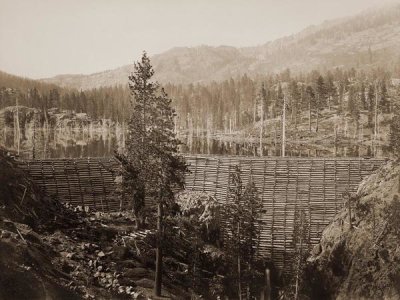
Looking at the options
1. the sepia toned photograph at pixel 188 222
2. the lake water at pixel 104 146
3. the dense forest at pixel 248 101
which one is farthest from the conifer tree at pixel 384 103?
the sepia toned photograph at pixel 188 222

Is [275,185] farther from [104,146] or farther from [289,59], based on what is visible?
[289,59]

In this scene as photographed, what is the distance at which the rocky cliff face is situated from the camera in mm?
21953

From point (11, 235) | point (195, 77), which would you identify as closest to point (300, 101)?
point (11, 235)

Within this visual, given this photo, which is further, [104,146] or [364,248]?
[104,146]

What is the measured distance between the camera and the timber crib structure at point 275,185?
88.4ft

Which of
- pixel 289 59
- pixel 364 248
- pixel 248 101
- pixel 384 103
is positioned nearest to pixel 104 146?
pixel 248 101

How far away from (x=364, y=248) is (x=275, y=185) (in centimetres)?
689

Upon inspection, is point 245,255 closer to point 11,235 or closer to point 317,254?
point 317,254

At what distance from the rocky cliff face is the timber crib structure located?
1.06 m

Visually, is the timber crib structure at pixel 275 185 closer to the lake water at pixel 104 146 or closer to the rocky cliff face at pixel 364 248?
the rocky cliff face at pixel 364 248

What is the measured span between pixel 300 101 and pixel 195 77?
99.6m

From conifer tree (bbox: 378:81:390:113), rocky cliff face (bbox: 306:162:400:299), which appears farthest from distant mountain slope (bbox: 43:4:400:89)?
rocky cliff face (bbox: 306:162:400:299)

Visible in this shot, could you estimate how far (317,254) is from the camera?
2578 centimetres

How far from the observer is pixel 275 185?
28.3 m
